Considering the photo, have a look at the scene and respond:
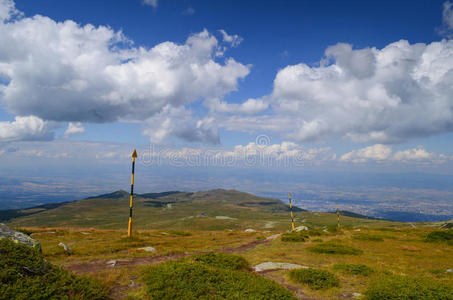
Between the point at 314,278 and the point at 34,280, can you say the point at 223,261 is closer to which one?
the point at 314,278

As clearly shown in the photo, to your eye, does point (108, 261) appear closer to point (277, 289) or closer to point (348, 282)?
point (277, 289)

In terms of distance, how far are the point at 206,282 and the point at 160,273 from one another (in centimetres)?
240

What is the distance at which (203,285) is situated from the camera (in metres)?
9.22

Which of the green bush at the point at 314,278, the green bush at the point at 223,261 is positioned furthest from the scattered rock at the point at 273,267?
the green bush at the point at 314,278

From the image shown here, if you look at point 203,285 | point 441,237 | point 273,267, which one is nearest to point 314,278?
point 273,267

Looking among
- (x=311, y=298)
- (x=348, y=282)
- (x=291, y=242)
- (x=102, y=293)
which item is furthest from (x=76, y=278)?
(x=291, y=242)

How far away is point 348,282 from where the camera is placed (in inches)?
503

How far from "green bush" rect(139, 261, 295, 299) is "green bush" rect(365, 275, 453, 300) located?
397 centimetres

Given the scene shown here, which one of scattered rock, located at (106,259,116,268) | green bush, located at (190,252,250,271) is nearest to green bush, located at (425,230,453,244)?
green bush, located at (190,252,250,271)

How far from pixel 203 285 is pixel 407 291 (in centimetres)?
871

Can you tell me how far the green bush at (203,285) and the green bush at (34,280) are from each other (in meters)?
2.06

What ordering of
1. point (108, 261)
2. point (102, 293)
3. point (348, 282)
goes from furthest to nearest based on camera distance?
point (108, 261)
point (348, 282)
point (102, 293)

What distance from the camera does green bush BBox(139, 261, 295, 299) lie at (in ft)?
28.6

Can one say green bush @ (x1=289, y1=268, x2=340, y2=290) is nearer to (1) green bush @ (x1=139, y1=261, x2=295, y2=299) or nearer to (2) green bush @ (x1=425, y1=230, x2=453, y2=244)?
(1) green bush @ (x1=139, y1=261, x2=295, y2=299)
